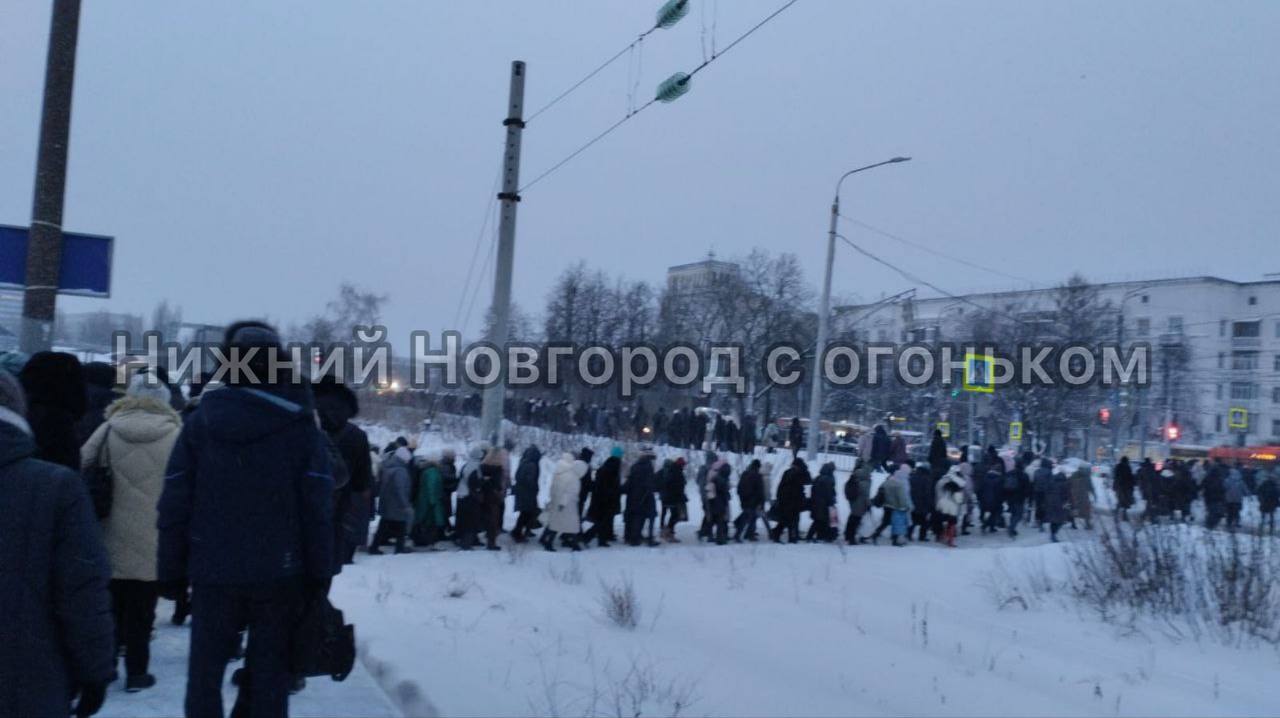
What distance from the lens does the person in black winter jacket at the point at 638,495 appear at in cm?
1451

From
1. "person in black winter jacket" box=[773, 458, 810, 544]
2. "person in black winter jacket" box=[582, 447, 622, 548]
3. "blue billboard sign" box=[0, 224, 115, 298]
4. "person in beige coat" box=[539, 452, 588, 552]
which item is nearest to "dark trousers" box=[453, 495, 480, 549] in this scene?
"person in beige coat" box=[539, 452, 588, 552]

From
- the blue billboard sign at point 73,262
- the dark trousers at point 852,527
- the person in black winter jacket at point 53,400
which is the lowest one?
the dark trousers at point 852,527

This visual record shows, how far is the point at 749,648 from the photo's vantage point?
302 inches

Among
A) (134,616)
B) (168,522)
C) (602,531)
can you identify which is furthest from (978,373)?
(168,522)

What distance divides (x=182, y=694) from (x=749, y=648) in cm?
438

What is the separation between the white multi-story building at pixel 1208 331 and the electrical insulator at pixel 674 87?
47385mm

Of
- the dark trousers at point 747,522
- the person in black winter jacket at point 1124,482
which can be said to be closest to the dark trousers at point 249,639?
the dark trousers at point 747,522

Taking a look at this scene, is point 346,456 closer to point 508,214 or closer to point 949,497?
point 508,214

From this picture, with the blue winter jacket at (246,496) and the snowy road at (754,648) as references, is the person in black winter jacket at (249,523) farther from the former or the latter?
the snowy road at (754,648)

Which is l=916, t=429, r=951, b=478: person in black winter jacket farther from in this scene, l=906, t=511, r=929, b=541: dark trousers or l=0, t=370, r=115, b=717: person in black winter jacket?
l=0, t=370, r=115, b=717: person in black winter jacket

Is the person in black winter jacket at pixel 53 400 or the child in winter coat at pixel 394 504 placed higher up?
the person in black winter jacket at pixel 53 400

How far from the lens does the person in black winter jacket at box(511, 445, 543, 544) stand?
13.9m

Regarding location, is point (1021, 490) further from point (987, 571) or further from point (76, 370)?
point (76, 370)

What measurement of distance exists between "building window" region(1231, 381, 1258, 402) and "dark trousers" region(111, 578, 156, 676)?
239 feet
